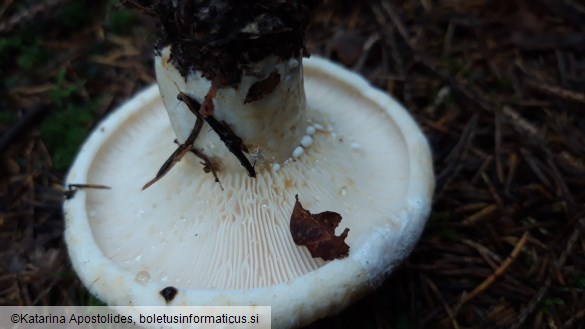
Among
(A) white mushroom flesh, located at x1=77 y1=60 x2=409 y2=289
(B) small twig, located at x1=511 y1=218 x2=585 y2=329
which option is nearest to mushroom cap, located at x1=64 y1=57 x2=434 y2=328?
(A) white mushroom flesh, located at x1=77 y1=60 x2=409 y2=289

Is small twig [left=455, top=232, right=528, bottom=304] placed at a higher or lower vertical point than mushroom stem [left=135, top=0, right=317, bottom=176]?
lower

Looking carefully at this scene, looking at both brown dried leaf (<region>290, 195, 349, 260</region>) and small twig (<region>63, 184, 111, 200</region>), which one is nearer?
brown dried leaf (<region>290, 195, 349, 260</region>)

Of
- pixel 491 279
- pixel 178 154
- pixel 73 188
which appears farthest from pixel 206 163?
pixel 491 279

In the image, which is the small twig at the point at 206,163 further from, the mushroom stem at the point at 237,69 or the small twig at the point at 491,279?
the small twig at the point at 491,279

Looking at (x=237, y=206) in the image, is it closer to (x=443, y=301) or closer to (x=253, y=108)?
(x=253, y=108)

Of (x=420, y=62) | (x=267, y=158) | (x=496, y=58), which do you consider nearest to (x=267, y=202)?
(x=267, y=158)

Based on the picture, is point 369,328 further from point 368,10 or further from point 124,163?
point 368,10

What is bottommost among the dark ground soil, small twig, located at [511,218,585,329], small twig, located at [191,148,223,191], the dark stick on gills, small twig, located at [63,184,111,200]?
small twig, located at [511,218,585,329]

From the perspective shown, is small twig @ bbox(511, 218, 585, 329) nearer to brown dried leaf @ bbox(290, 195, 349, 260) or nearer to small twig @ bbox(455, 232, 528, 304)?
small twig @ bbox(455, 232, 528, 304)
